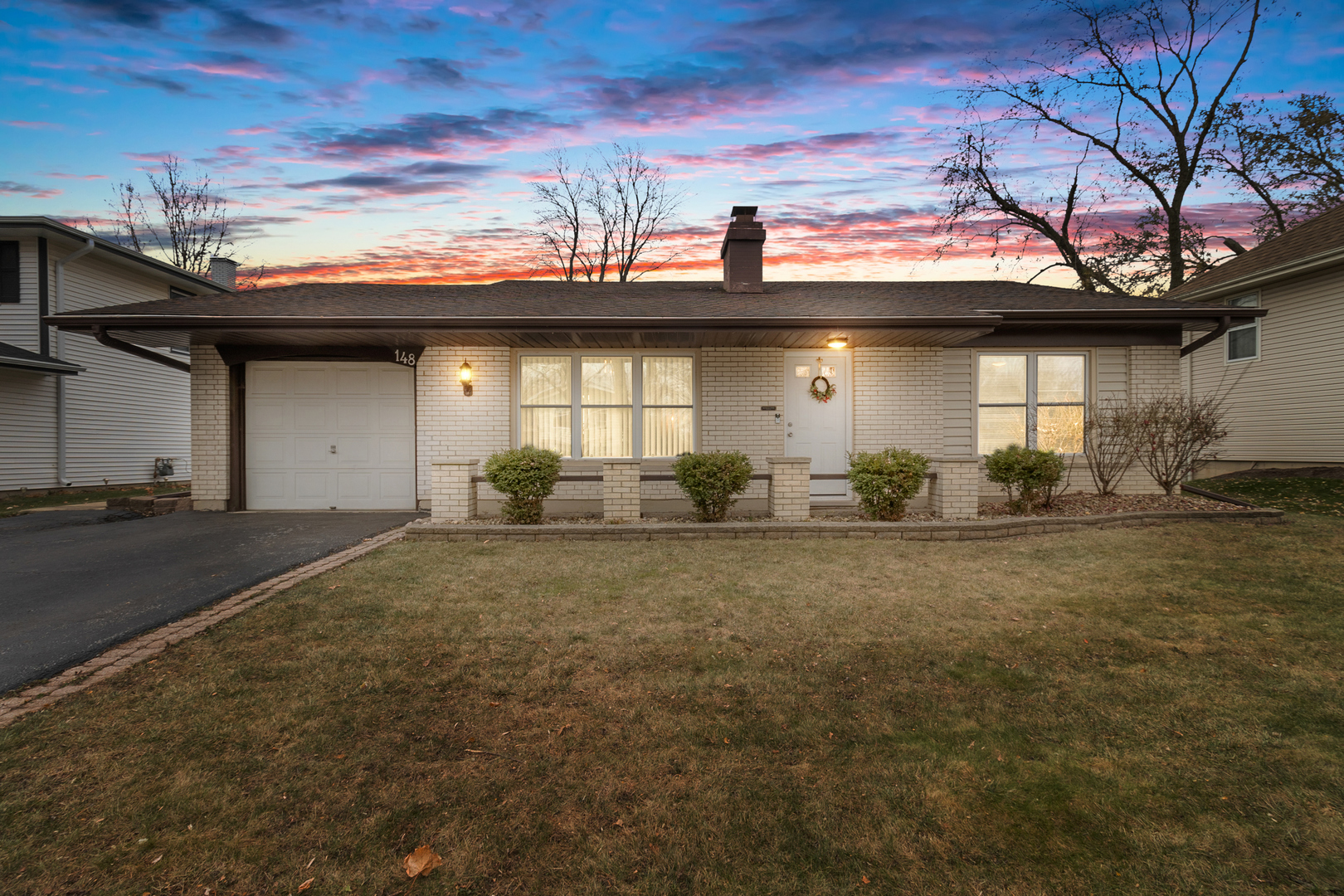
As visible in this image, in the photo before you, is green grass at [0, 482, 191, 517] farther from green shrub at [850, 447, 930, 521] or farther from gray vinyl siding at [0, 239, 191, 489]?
green shrub at [850, 447, 930, 521]

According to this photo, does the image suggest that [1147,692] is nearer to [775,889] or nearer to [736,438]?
[775,889]

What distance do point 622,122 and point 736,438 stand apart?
53.6 ft

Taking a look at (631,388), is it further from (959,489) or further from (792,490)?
(959,489)

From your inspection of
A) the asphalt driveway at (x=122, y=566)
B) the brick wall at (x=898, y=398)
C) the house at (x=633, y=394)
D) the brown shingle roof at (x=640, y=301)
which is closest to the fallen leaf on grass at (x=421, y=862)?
the asphalt driveway at (x=122, y=566)

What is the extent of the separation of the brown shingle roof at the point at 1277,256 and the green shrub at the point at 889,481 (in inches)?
400

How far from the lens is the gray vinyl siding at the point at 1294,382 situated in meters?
11.4

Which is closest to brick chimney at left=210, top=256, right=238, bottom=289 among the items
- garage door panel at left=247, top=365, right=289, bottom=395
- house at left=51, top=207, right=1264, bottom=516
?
house at left=51, top=207, right=1264, bottom=516

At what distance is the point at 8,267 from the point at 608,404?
13481 millimetres

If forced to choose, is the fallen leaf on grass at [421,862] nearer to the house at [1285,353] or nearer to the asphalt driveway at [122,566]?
the asphalt driveway at [122,566]

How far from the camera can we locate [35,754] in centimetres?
247

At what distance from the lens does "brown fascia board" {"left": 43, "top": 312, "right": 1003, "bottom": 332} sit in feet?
25.0

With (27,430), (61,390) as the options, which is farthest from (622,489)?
(61,390)

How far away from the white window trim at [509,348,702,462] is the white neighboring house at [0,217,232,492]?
7.17 m

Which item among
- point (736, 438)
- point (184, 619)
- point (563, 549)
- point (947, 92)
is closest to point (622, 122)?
point (947, 92)
